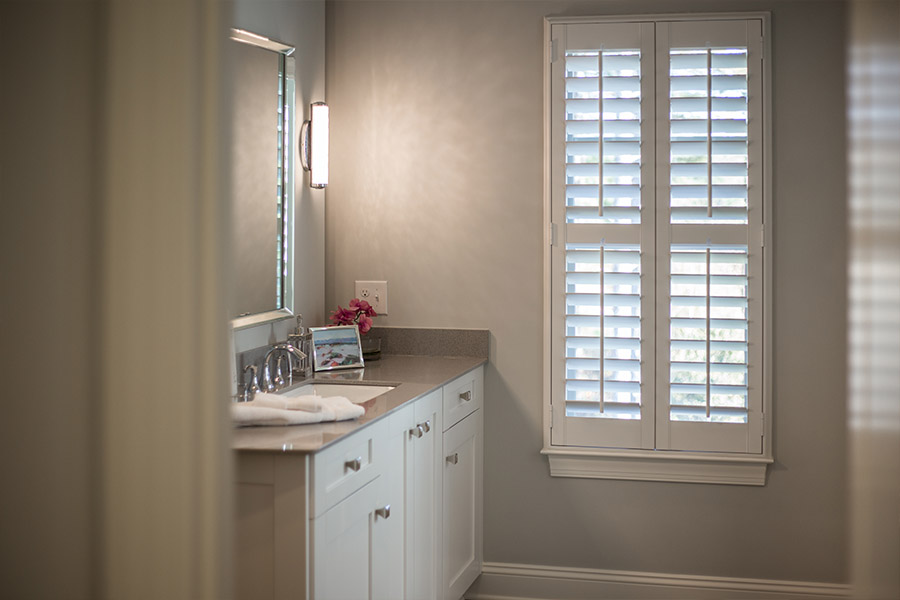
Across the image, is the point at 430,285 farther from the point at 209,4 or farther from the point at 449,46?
the point at 209,4

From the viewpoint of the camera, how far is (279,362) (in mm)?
2434

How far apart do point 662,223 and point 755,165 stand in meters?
0.38

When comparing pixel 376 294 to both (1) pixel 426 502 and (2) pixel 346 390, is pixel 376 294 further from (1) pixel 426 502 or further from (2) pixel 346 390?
(1) pixel 426 502

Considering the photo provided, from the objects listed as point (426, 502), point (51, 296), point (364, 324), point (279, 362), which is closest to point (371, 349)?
point (364, 324)

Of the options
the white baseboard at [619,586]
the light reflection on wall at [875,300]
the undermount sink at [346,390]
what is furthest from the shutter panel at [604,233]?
the light reflection on wall at [875,300]

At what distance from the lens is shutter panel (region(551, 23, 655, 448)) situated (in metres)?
2.81

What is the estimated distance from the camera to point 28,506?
23.0 inches

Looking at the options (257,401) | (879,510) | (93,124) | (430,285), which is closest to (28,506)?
(93,124)

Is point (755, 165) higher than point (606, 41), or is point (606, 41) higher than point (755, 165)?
point (606, 41)

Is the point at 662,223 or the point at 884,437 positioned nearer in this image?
the point at 884,437

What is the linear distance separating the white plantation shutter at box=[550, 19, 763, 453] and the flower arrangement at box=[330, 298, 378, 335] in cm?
71

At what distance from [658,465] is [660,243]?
2.65 feet

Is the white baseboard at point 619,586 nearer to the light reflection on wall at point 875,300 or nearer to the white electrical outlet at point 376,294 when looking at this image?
the white electrical outlet at point 376,294

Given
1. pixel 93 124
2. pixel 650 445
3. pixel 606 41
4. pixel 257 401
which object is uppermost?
pixel 606 41
